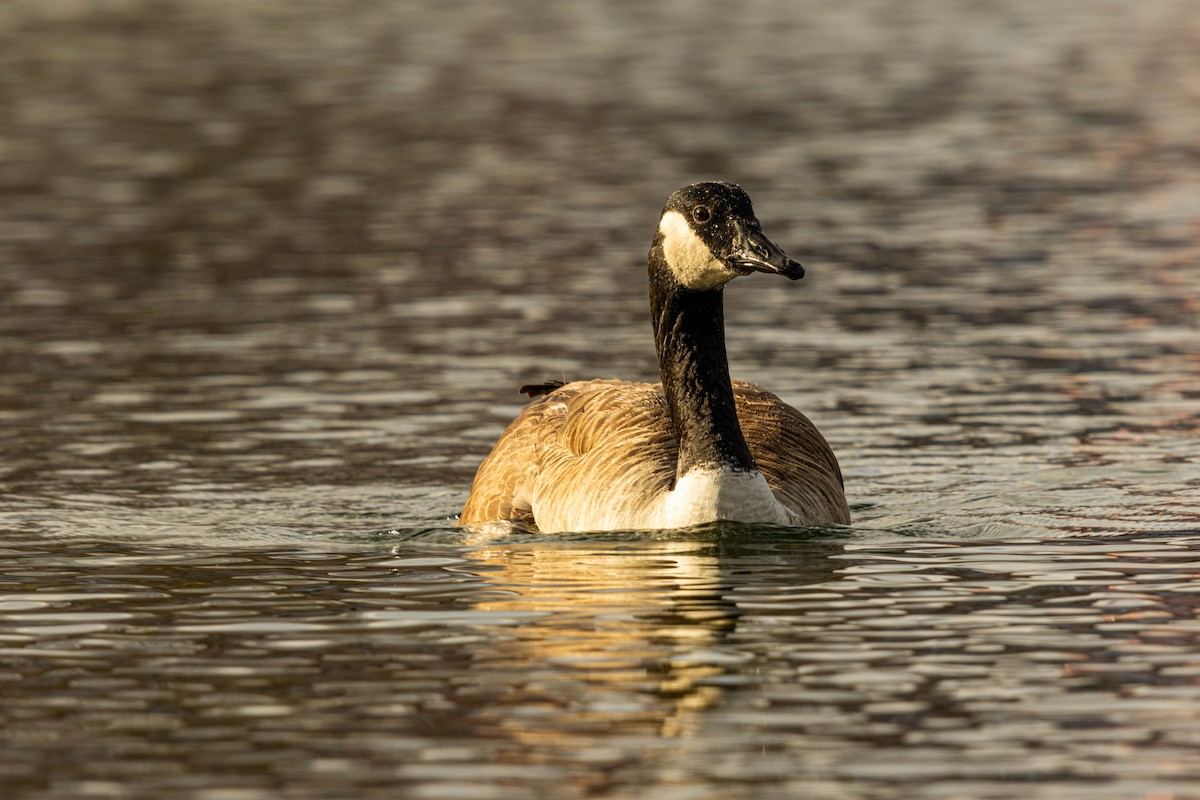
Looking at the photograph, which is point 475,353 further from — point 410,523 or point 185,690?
point 185,690

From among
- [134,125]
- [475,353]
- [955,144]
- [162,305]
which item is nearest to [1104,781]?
[475,353]

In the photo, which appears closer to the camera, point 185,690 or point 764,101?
point 185,690

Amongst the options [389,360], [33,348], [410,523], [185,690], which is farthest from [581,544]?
[33,348]

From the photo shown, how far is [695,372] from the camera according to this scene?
53.8ft

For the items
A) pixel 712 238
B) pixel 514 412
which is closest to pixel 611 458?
pixel 712 238

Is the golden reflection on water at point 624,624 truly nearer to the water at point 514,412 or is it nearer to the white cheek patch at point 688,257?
the water at point 514,412

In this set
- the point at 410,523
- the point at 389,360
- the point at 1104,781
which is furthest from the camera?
the point at 389,360

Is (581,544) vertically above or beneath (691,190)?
beneath

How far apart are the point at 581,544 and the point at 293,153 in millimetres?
31059

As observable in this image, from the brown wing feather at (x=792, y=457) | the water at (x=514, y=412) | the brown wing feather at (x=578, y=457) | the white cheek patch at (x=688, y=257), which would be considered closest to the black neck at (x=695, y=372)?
the white cheek patch at (x=688, y=257)

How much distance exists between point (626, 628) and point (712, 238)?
3.73 m

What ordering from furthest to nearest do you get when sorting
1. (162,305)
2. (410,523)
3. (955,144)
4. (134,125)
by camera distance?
(134,125)
(955,144)
(162,305)
(410,523)

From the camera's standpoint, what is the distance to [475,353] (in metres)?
25.4

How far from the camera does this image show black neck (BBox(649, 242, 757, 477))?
1595 cm
